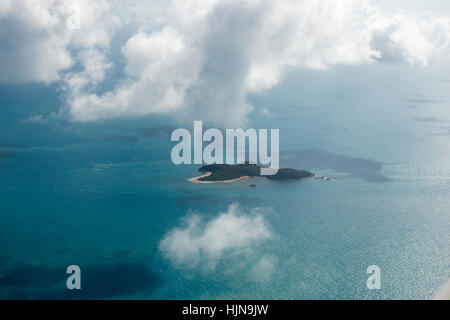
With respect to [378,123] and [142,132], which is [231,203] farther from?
[378,123]

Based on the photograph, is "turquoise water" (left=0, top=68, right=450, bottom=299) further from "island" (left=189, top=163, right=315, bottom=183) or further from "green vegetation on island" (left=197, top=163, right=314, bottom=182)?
"green vegetation on island" (left=197, top=163, right=314, bottom=182)

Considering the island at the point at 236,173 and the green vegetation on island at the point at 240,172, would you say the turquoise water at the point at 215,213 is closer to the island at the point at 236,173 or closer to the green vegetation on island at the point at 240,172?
the island at the point at 236,173

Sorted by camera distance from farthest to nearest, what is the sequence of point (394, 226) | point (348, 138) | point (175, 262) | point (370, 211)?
1. point (348, 138)
2. point (370, 211)
3. point (394, 226)
4. point (175, 262)

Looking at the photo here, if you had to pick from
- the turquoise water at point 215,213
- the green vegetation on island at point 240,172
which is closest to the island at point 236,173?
the green vegetation on island at point 240,172

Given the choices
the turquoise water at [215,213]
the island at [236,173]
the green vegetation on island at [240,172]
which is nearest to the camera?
the turquoise water at [215,213]

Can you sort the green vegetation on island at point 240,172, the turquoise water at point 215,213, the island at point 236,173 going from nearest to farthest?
1. the turquoise water at point 215,213
2. the island at point 236,173
3. the green vegetation on island at point 240,172

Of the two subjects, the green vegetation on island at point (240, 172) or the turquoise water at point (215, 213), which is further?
the green vegetation on island at point (240, 172)

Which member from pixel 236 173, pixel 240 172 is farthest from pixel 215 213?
pixel 240 172

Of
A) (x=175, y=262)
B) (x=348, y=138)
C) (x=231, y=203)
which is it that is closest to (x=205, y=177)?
(x=231, y=203)

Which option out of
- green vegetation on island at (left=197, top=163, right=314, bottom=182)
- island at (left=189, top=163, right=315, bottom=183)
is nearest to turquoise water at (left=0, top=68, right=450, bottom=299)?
island at (left=189, top=163, right=315, bottom=183)
